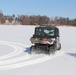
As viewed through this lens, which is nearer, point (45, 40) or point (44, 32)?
point (45, 40)

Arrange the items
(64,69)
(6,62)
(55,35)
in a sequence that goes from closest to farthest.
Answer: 1. (64,69)
2. (6,62)
3. (55,35)

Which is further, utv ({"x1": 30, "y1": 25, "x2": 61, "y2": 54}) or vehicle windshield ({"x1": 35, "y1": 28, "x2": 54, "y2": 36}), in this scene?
vehicle windshield ({"x1": 35, "y1": 28, "x2": 54, "y2": 36})

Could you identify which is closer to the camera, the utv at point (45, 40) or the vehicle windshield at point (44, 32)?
the utv at point (45, 40)

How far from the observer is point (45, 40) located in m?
14.2

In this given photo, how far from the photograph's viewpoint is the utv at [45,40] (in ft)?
46.6

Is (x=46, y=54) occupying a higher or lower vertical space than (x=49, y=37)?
lower

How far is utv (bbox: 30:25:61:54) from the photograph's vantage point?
Result: 14.2 meters

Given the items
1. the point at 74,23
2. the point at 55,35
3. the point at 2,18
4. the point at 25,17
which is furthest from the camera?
the point at 2,18

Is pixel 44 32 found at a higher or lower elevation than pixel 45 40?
higher

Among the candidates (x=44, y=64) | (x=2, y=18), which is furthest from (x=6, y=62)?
(x=2, y=18)

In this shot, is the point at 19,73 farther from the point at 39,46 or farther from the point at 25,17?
the point at 25,17

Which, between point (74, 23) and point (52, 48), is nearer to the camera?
point (52, 48)

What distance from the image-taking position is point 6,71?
9195 millimetres

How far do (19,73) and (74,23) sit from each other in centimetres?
4861
